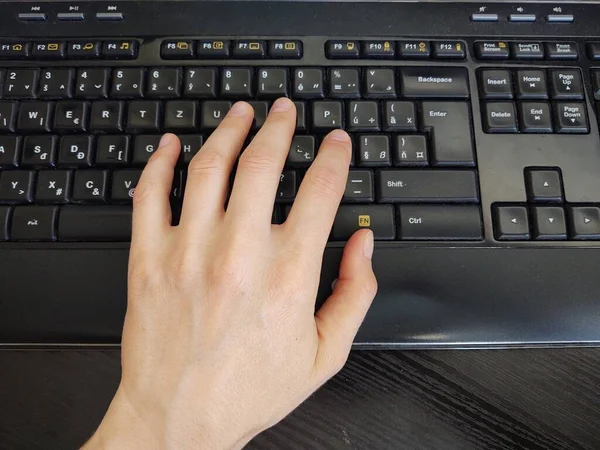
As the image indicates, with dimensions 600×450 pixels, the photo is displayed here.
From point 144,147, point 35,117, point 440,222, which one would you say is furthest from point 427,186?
point 35,117

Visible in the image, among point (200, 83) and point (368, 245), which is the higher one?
point (200, 83)

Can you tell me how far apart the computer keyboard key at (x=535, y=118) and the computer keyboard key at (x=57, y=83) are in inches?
16.3

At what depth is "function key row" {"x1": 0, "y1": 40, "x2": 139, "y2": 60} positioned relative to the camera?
20.7 inches

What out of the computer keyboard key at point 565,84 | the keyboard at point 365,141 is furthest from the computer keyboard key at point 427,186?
the computer keyboard key at point 565,84

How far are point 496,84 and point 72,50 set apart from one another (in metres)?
0.40

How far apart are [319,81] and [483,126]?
15 centimetres

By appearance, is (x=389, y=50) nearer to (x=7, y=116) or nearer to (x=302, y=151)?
(x=302, y=151)

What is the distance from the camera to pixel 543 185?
0.49m

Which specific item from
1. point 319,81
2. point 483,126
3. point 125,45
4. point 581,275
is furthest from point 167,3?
point 581,275

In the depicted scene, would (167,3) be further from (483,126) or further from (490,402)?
(490,402)

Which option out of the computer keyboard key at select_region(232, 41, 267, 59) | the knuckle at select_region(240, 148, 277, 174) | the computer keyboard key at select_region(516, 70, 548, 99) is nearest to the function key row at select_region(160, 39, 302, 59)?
the computer keyboard key at select_region(232, 41, 267, 59)

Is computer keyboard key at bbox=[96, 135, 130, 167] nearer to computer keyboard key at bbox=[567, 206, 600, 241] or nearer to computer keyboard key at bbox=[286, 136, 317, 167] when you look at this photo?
computer keyboard key at bbox=[286, 136, 317, 167]

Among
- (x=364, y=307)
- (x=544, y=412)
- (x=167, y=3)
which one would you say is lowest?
(x=544, y=412)

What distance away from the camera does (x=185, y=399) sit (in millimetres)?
431
